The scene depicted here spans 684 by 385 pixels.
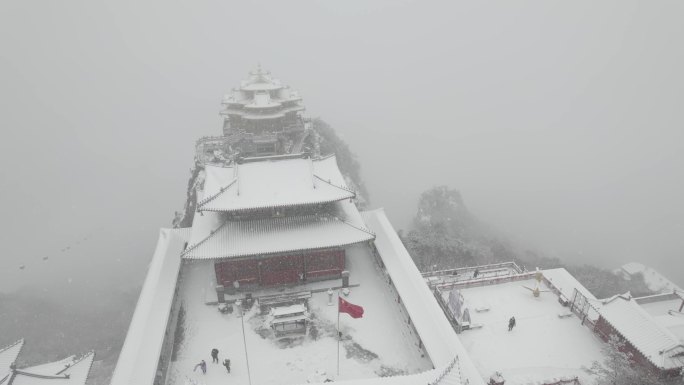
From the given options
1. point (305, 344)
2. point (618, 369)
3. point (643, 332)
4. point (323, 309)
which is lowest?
point (618, 369)

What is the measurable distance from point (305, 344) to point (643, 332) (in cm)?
1370

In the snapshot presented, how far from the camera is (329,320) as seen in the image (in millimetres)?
18109

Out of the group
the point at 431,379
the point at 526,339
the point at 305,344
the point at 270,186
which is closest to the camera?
the point at 431,379

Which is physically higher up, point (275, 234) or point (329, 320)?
point (275, 234)

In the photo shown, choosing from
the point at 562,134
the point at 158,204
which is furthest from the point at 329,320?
the point at 562,134

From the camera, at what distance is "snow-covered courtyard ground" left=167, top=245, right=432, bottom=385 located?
51.4 ft

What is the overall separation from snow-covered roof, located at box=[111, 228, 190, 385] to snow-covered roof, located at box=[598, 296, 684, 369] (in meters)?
18.4

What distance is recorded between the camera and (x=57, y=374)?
55.8 feet

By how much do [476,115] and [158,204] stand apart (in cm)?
11660

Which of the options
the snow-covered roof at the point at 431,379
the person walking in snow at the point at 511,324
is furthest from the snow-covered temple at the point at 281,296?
the person walking in snow at the point at 511,324

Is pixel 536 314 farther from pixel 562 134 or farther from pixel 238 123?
pixel 562 134

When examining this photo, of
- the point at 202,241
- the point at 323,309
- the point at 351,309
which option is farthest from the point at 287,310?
the point at 202,241

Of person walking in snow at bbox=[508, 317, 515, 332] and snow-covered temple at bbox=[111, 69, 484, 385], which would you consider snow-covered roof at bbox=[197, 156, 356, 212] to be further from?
person walking in snow at bbox=[508, 317, 515, 332]

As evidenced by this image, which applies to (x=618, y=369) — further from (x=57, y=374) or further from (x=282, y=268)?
(x=57, y=374)
